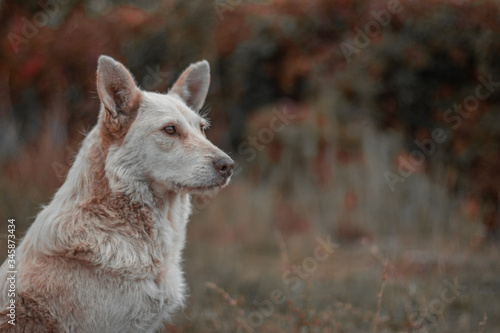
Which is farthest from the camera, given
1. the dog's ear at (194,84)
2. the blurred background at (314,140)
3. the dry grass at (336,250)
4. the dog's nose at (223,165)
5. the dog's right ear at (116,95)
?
the blurred background at (314,140)

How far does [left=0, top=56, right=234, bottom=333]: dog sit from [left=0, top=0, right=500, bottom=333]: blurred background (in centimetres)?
141

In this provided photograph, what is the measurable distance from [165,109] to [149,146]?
0.92ft

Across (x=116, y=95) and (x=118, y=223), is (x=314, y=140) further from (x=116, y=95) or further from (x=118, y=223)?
(x=118, y=223)

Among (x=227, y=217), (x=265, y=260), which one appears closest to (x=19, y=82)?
(x=227, y=217)

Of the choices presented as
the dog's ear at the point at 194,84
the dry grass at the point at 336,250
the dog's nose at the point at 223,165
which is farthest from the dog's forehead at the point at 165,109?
the dry grass at the point at 336,250

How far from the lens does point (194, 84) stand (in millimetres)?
3854

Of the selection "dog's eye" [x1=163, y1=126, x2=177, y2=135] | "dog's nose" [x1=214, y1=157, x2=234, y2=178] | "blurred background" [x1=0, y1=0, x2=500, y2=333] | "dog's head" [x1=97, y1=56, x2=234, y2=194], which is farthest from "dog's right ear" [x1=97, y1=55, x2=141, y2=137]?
"blurred background" [x1=0, y1=0, x2=500, y2=333]

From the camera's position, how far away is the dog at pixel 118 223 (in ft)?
9.09

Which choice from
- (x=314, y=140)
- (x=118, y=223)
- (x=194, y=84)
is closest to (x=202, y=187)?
(x=118, y=223)

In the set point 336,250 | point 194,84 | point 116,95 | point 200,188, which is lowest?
point 336,250

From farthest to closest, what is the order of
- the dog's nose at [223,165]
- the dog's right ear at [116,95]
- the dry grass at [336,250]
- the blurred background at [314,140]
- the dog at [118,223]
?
the blurred background at [314,140], the dry grass at [336,250], the dog's nose at [223,165], the dog's right ear at [116,95], the dog at [118,223]

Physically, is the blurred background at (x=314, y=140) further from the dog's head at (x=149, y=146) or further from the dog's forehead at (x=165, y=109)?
the dog's forehead at (x=165, y=109)

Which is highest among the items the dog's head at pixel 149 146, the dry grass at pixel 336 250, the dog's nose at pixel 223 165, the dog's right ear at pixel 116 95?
the dog's right ear at pixel 116 95

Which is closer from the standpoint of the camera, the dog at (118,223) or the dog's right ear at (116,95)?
the dog at (118,223)
